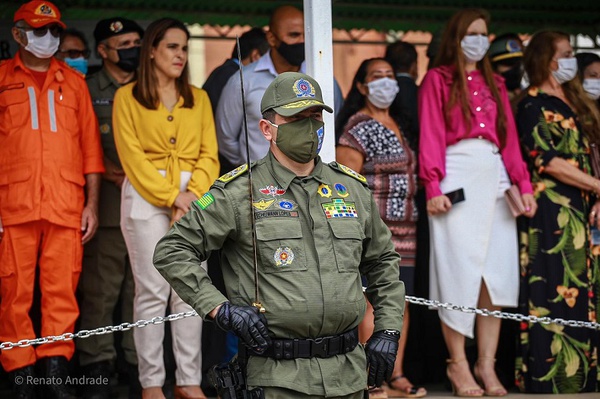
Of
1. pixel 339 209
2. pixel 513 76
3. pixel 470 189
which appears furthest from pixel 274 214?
pixel 513 76

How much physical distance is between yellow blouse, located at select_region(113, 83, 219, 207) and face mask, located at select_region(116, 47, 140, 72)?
55 centimetres

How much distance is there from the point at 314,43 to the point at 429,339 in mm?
2757

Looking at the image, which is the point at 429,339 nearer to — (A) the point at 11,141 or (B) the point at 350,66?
(A) the point at 11,141

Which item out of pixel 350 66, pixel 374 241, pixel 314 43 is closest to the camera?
pixel 374 241

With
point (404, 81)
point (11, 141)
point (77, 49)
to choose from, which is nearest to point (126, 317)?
point (11, 141)

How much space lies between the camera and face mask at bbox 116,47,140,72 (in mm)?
7492

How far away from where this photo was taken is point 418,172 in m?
7.37

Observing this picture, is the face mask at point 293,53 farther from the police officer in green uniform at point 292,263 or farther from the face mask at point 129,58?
the police officer in green uniform at point 292,263

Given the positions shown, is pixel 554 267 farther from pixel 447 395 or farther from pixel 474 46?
pixel 474 46

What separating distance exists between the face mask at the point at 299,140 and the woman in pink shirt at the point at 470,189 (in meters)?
2.62

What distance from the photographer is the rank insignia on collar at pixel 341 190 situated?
15.8 feet

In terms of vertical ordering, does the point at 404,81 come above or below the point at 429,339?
above

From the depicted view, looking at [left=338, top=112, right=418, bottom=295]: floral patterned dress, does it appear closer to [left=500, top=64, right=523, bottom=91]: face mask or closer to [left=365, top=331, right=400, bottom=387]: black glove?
[left=500, top=64, right=523, bottom=91]: face mask

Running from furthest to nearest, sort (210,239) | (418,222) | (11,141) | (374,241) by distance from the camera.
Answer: (418,222)
(11,141)
(374,241)
(210,239)
